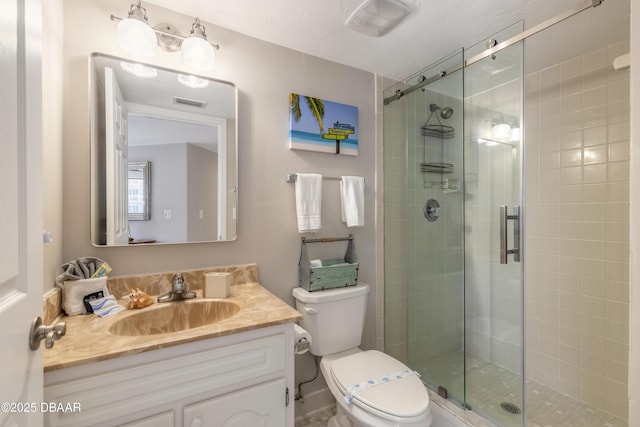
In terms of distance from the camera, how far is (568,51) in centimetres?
174

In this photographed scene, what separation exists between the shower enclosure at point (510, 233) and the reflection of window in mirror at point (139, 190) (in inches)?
56.2

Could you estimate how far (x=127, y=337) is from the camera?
899 millimetres

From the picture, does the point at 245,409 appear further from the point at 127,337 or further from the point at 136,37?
the point at 136,37

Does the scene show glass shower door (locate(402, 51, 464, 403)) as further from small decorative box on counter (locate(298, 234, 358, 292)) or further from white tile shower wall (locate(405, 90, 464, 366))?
small decorative box on counter (locate(298, 234, 358, 292))

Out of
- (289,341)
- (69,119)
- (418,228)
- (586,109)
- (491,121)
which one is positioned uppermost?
(586,109)

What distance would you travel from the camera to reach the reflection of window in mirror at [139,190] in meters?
1.29

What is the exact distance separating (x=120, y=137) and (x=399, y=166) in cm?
161

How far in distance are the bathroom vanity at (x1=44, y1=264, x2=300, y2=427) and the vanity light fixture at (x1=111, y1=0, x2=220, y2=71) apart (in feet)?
3.59

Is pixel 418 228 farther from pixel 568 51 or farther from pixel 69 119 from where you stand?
pixel 69 119

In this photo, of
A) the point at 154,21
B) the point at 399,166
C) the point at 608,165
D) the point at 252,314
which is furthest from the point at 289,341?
the point at 608,165

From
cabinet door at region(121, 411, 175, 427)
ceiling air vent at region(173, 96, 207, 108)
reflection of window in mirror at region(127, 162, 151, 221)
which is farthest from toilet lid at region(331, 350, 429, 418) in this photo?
ceiling air vent at region(173, 96, 207, 108)

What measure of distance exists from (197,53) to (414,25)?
42.7 inches

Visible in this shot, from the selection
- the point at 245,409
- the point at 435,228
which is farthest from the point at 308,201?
the point at 245,409

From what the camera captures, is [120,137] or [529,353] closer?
[120,137]
